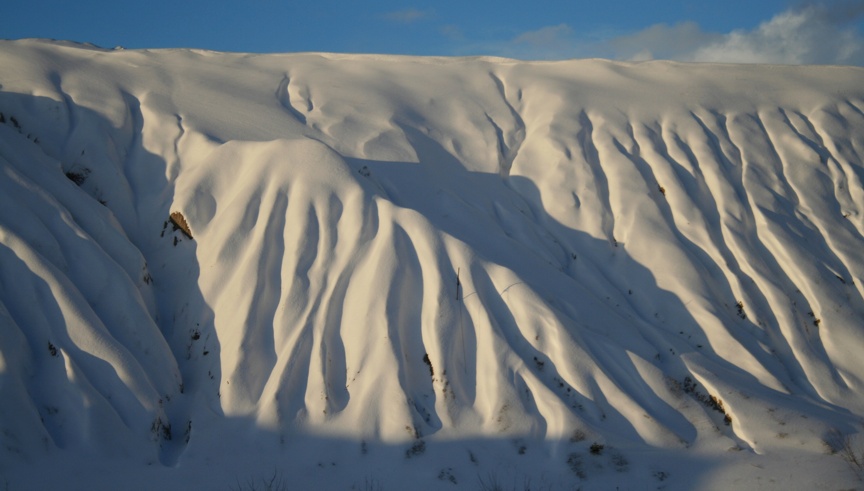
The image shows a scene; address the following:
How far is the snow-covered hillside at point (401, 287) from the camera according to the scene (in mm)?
11539

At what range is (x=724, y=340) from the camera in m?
15.0

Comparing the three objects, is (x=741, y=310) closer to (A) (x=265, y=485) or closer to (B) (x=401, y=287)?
(B) (x=401, y=287)

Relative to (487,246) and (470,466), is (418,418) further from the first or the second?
(487,246)

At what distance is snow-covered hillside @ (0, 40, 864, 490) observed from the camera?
37.9 ft

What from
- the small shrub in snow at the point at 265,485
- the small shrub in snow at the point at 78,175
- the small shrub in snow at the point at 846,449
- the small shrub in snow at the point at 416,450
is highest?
the small shrub in snow at the point at 846,449

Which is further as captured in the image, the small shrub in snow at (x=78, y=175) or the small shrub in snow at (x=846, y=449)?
the small shrub in snow at (x=78, y=175)

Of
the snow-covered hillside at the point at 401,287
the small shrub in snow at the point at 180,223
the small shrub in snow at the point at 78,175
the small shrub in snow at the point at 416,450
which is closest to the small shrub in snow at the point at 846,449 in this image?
the snow-covered hillside at the point at 401,287

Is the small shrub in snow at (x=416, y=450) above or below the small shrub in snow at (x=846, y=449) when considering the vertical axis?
below

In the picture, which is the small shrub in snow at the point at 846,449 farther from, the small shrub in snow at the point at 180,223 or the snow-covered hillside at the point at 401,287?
the small shrub in snow at the point at 180,223

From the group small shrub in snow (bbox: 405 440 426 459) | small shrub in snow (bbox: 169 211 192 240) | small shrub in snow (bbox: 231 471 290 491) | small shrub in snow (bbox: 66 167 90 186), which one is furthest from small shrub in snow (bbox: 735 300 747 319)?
small shrub in snow (bbox: 66 167 90 186)

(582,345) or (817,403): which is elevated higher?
(817,403)

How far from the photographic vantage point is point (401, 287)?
13.7 m

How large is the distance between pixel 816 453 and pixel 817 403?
8.48 ft

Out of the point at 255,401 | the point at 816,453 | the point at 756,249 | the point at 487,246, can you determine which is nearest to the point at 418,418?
the point at 255,401
